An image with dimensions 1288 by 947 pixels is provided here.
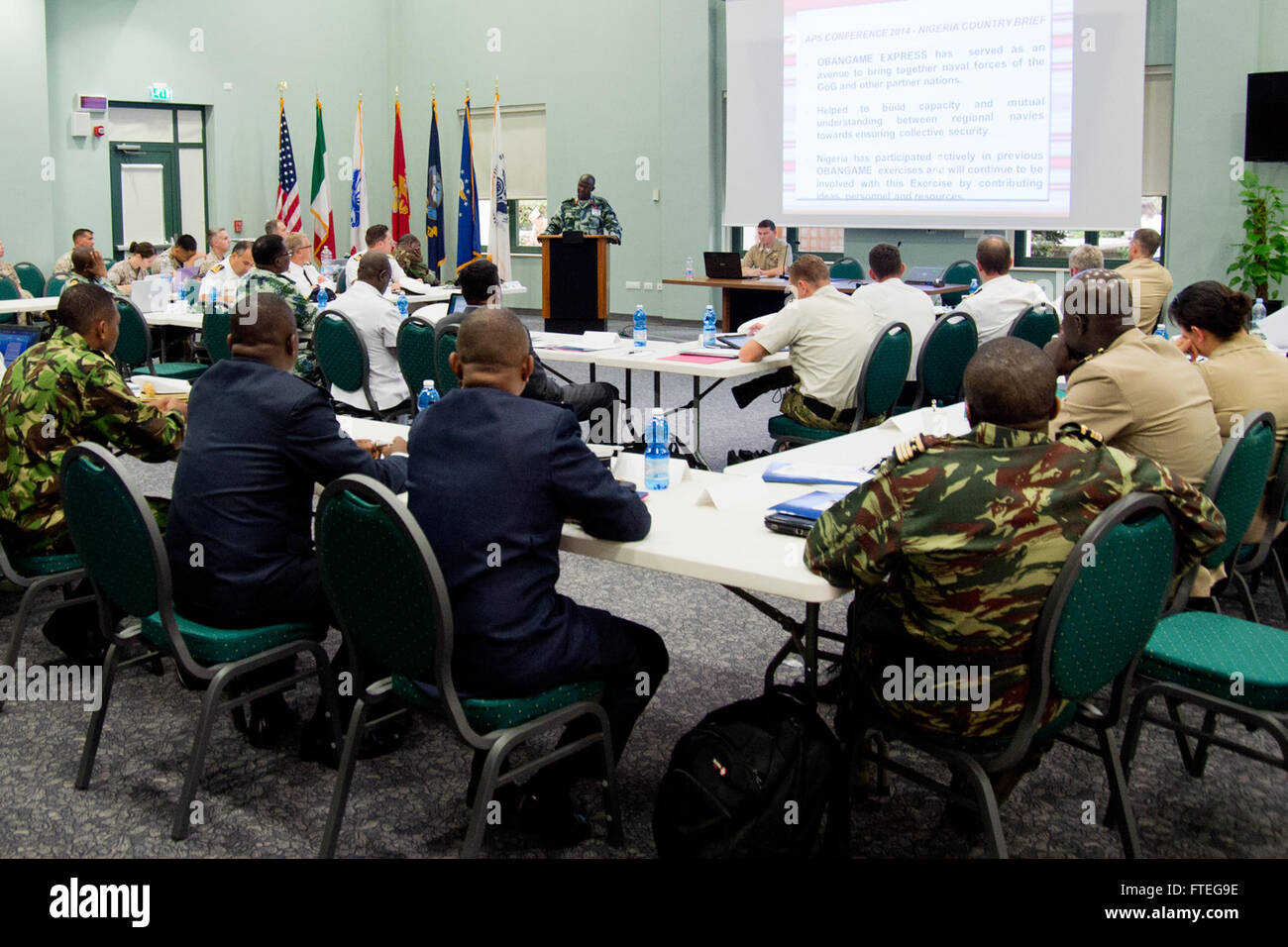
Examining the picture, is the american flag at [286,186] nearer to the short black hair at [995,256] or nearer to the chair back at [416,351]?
the chair back at [416,351]

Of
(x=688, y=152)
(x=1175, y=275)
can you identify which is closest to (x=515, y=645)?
(x=1175, y=275)

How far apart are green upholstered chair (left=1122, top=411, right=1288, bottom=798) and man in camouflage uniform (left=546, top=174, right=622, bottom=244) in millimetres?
8329

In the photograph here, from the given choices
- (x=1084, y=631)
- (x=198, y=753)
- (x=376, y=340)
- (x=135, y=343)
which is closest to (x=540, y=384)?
(x=376, y=340)

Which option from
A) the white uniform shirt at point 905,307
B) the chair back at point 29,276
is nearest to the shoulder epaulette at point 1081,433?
the white uniform shirt at point 905,307

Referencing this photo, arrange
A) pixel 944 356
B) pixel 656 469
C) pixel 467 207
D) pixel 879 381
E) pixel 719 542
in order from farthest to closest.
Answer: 1. pixel 467 207
2. pixel 944 356
3. pixel 879 381
4. pixel 656 469
5. pixel 719 542

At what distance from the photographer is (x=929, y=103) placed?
29.8 ft

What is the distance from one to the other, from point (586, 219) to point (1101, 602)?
905cm

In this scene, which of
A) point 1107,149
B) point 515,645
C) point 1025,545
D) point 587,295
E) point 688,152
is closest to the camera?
point 1025,545

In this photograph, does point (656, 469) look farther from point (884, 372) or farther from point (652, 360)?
point (652, 360)

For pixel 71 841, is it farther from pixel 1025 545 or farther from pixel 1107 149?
pixel 1107 149

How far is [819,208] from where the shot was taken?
10.0 meters

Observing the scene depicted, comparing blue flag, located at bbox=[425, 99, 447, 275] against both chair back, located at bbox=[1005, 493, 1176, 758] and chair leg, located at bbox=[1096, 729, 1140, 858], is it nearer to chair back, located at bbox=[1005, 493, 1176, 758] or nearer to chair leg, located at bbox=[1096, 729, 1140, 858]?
chair leg, located at bbox=[1096, 729, 1140, 858]

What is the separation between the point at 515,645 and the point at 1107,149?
313 inches

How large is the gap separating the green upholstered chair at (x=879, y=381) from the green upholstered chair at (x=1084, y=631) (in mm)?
2872
